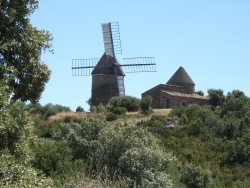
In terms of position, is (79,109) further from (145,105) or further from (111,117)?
(111,117)

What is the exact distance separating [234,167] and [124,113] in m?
17.6

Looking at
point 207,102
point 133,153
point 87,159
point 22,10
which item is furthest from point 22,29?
point 207,102

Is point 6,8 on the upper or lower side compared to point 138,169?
upper

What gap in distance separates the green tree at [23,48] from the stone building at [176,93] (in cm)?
5752

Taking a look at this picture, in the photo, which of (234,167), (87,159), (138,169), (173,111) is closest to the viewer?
(138,169)

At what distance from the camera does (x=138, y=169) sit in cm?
2498

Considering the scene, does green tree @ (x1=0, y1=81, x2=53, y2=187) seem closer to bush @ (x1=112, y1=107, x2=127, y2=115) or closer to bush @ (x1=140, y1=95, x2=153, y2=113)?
bush @ (x1=112, y1=107, x2=127, y2=115)

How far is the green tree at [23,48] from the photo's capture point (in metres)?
10.4

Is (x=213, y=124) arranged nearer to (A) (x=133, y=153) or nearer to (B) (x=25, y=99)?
(A) (x=133, y=153)

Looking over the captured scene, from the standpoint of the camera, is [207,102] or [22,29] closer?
[22,29]

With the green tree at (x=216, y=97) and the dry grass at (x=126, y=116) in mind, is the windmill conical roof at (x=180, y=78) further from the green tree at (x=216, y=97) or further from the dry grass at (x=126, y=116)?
the dry grass at (x=126, y=116)

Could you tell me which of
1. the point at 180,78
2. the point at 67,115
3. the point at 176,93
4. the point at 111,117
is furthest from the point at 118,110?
the point at 180,78

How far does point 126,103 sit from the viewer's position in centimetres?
6462

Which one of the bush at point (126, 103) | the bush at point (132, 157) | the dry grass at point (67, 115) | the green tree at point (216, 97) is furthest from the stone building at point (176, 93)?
the bush at point (132, 157)
